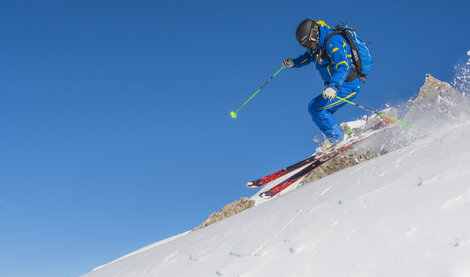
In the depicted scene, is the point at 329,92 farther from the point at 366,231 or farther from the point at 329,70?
the point at 366,231

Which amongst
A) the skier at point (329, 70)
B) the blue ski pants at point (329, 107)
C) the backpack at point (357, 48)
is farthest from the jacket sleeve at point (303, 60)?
the blue ski pants at point (329, 107)

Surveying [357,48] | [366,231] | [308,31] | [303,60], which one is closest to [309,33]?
[308,31]

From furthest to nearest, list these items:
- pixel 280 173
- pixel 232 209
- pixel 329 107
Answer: pixel 232 209
pixel 280 173
pixel 329 107

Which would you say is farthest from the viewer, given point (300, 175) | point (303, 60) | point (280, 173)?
point (280, 173)

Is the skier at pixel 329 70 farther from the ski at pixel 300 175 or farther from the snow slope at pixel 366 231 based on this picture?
the snow slope at pixel 366 231

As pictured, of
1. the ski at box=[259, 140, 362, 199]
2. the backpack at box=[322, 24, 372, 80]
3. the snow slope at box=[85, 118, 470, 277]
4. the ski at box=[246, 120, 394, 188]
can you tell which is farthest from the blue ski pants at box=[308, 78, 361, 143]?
the snow slope at box=[85, 118, 470, 277]

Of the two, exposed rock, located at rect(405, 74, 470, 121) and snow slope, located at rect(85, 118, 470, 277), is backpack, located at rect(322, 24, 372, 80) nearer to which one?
exposed rock, located at rect(405, 74, 470, 121)

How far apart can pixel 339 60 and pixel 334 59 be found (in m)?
0.11

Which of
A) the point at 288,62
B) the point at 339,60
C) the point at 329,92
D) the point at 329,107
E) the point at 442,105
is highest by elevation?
the point at 288,62

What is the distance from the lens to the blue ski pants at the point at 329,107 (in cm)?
817

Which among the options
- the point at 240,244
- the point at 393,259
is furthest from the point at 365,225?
the point at 240,244

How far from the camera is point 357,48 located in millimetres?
8000

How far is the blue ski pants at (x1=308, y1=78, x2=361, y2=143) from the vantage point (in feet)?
26.8

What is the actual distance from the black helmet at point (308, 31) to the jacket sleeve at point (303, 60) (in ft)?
3.78
